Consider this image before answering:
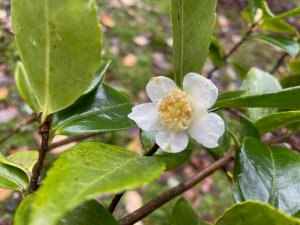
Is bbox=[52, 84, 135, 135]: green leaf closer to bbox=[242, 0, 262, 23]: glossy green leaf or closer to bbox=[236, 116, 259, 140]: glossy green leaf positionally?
bbox=[236, 116, 259, 140]: glossy green leaf

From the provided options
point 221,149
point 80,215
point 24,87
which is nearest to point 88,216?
point 80,215

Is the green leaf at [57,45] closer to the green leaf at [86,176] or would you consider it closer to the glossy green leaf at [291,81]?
the green leaf at [86,176]

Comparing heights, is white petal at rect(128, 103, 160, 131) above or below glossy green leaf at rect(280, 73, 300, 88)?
above

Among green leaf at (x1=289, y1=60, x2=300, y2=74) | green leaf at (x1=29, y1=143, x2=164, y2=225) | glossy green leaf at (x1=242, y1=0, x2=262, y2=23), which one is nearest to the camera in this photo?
green leaf at (x1=29, y1=143, x2=164, y2=225)

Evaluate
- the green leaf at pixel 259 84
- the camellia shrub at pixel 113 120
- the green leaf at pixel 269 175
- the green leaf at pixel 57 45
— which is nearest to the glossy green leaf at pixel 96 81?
the camellia shrub at pixel 113 120

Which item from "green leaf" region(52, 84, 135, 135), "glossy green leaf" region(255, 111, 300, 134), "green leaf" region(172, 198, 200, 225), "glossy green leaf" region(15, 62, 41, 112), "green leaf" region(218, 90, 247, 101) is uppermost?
"green leaf" region(218, 90, 247, 101)

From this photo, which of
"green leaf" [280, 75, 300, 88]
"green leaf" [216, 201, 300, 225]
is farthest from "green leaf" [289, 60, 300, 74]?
"green leaf" [216, 201, 300, 225]

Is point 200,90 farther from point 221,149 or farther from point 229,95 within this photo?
point 221,149
